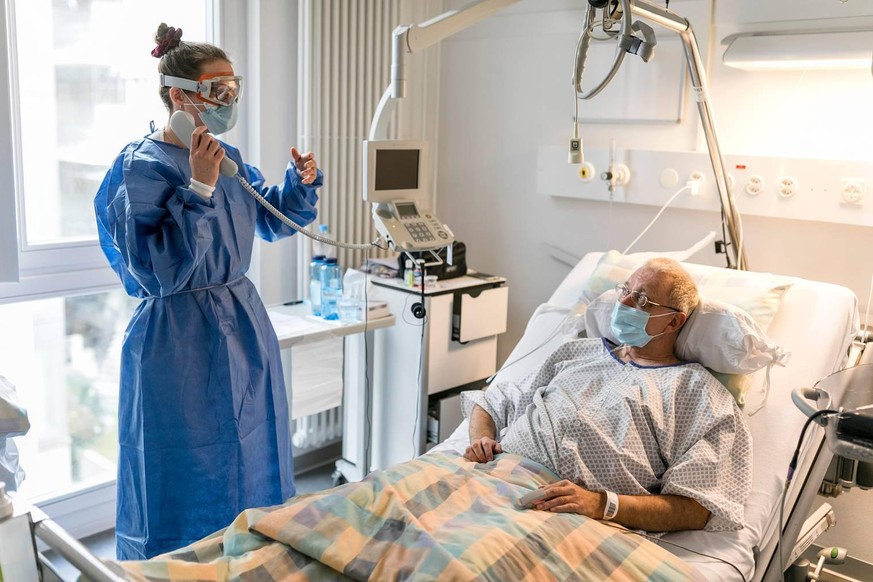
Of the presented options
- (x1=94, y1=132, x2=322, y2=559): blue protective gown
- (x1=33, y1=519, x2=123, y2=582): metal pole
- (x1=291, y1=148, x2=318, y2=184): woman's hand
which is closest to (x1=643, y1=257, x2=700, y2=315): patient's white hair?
(x1=291, y1=148, x2=318, y2=184): woman's hand

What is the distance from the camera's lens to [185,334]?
6.91 ft

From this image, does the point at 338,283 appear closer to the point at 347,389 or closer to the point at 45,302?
the point at 347,389

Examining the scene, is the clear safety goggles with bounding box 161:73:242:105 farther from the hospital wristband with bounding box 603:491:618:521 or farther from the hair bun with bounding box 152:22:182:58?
the hospital wristband with bounding box 603:491:618:521

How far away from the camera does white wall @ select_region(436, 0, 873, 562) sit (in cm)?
255

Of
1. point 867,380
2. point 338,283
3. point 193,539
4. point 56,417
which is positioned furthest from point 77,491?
point 867,380

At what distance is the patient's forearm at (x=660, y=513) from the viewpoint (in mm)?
1754

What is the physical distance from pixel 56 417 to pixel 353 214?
49.5 inches

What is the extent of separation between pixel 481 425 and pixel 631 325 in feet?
1.46

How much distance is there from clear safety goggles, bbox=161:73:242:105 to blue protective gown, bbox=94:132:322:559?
0.14m

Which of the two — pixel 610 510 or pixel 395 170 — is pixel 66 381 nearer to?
pixel 395 170

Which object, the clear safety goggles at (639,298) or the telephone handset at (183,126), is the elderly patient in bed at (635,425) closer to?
the clear safety goggles at (639,298)

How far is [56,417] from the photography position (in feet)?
9.33

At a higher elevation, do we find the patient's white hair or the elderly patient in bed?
the patient's white hair

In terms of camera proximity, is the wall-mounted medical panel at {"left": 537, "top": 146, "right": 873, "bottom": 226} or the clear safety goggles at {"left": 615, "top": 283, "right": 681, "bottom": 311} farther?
the wall-mounted medical panel at {"left": 537, "top": 146, "right": 873, "bottom": 226}
